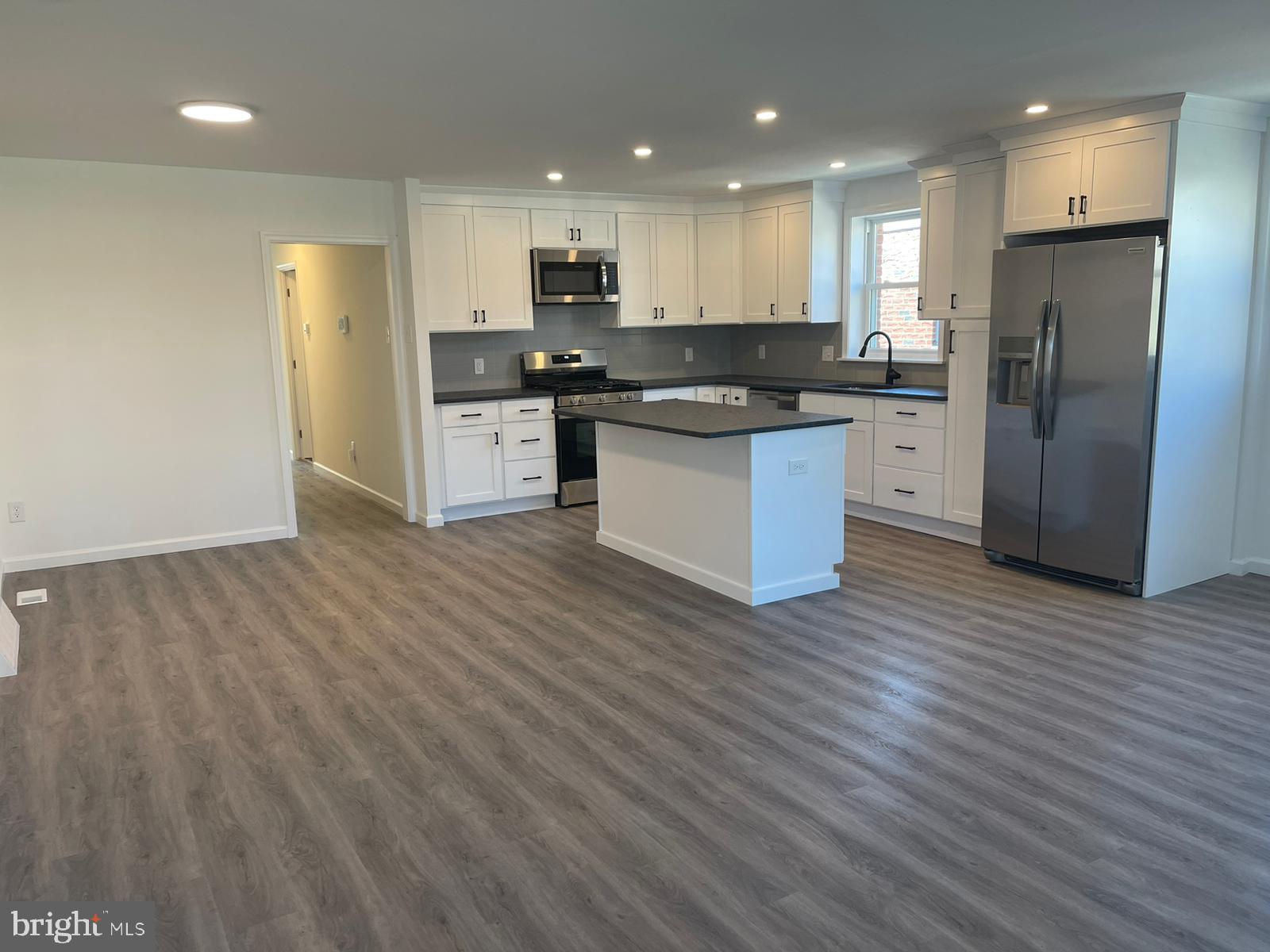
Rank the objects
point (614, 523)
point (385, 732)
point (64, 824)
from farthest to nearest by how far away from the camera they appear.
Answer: point (614, 523)
point (385, 732)
point (64, 824)

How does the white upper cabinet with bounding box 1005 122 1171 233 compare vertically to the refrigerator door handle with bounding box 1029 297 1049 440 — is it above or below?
above

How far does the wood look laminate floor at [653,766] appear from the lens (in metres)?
2.13

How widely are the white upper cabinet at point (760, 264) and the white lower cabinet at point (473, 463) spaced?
2347 mm

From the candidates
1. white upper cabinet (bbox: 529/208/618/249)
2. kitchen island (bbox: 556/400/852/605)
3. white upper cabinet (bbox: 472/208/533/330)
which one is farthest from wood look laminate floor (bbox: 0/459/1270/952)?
white upper cabinet (bbox: 529/208/618/249)

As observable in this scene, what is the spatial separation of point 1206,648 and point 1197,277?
177 cm

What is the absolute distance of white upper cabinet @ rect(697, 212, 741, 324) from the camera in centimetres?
729

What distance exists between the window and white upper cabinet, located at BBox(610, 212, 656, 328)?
1688 millimetres

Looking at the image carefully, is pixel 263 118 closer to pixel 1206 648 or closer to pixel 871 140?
pixel 871 140

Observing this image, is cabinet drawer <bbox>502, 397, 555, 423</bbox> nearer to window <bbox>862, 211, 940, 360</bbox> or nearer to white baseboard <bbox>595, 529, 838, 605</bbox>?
white baseboard <bbox>595, 529, 838, 605</bbox>

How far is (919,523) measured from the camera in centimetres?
581

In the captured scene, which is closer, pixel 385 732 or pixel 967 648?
pixel 385 732

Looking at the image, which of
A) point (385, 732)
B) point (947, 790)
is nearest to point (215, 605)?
point (385, 732)

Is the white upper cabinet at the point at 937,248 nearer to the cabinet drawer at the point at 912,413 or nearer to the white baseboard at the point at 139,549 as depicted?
the cabinet drawer at the point at 912,413

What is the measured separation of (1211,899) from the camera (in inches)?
83.3
